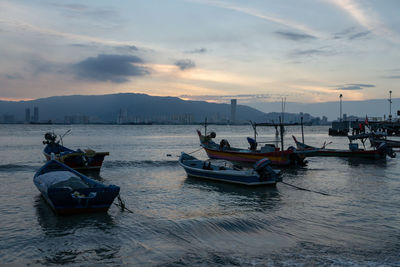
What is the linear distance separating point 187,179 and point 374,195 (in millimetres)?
12500

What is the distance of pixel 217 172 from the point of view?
22797 millimetres

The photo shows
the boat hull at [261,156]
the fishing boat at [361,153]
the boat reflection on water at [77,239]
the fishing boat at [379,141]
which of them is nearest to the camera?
the boat reflection on water at [77,239]

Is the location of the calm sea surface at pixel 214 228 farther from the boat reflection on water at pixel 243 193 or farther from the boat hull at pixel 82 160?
the boat hull at pixel 82 160

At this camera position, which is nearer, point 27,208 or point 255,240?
point 255,240

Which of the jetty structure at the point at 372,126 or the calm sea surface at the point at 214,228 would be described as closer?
the calm sea surface at the point at 214,228

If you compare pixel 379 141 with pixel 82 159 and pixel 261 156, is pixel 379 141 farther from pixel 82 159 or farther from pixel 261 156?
pixel 82 159

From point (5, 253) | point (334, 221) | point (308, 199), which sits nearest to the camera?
point (5, 253)

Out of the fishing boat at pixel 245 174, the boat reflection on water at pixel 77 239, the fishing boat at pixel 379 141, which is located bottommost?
the boat reflection on water at pixel 77 239

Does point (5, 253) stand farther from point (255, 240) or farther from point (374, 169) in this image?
point (374, 169)

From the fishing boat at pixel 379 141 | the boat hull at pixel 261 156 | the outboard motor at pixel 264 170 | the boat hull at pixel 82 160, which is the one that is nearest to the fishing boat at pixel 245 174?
the outboard motor at pixel 264 170

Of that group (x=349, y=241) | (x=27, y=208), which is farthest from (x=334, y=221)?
(x=27, y=208)

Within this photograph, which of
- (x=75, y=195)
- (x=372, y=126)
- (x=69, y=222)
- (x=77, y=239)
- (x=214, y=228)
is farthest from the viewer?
(x=372, y=126)

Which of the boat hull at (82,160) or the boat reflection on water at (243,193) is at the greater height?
the boat hull at (82,160)

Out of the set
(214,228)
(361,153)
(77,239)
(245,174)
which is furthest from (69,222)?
(361,153)
